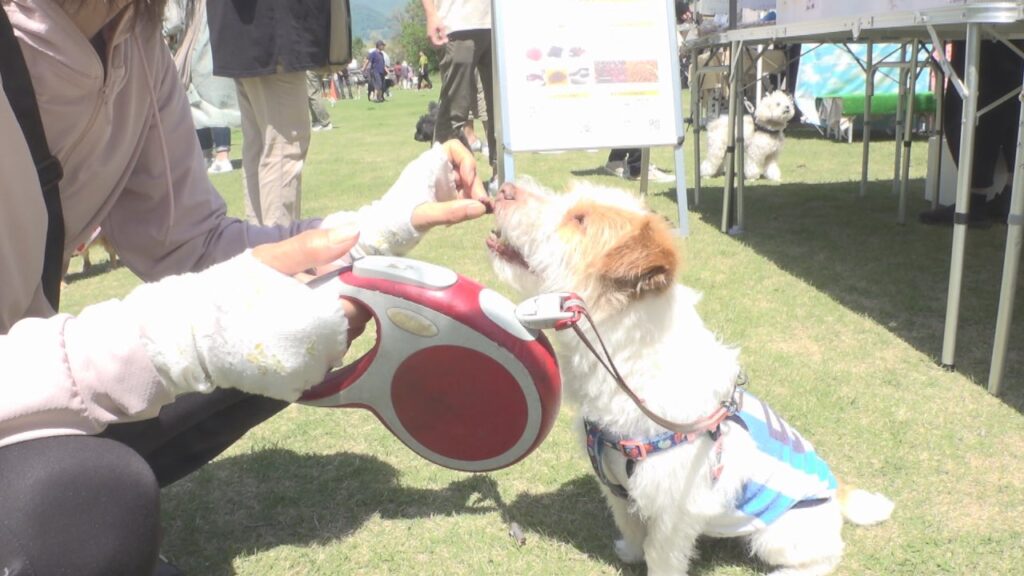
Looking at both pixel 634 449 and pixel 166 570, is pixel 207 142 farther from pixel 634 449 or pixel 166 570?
pixel 634 449

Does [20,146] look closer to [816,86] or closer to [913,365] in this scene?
[913,365]

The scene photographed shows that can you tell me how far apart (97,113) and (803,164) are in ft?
27.0

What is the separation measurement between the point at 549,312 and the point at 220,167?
8.77 metres

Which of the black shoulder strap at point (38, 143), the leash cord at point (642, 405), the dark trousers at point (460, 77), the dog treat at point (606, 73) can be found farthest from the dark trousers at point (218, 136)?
the leash cord at point (642, 405)

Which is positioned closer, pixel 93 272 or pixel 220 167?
pixel 93 272

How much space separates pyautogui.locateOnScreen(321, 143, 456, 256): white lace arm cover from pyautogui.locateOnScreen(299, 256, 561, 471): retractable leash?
0.23 meters

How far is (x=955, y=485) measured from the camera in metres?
2.34

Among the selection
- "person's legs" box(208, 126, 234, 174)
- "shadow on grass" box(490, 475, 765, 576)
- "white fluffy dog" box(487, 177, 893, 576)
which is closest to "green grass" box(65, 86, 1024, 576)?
"shadow on grass" box(490, 475, 765, 576)

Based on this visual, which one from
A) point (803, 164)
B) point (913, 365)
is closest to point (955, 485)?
point (913, 365)

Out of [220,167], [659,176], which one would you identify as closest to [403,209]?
[659,176]

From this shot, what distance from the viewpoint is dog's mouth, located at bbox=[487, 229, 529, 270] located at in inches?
74.7

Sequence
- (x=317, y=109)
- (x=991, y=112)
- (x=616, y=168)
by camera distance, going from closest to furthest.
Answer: (x=991, y=112)
(x=616, y=168)
(x=317, y=109)

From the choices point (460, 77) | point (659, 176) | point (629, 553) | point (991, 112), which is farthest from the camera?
point (659, 176)

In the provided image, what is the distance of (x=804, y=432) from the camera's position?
269 centimetres
